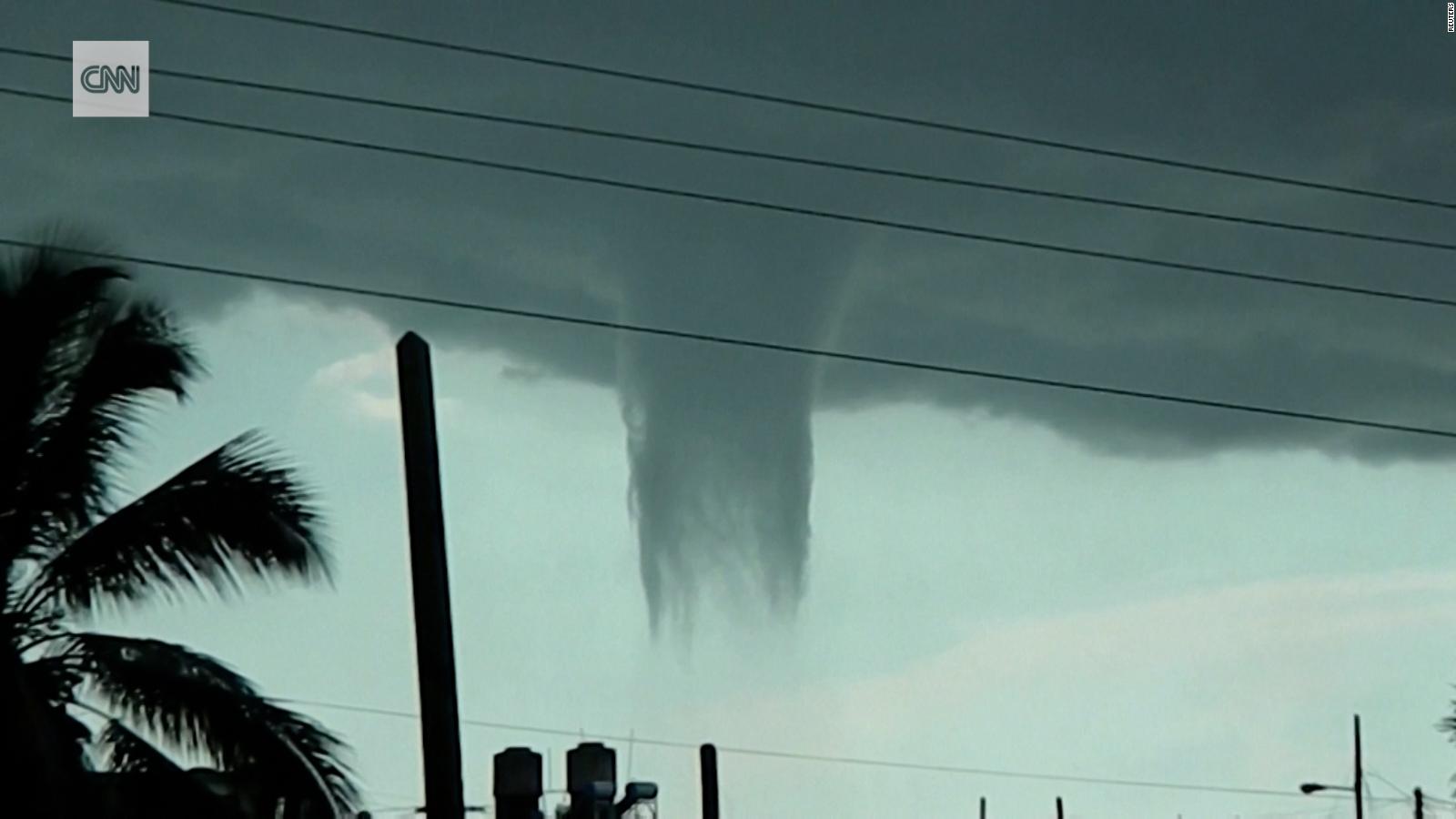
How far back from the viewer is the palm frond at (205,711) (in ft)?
71.7

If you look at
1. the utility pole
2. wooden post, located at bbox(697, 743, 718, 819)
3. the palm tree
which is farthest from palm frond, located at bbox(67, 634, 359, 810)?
the utility pole

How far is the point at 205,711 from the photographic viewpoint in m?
22.0

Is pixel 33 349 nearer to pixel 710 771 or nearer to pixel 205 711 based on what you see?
pixel 205 711

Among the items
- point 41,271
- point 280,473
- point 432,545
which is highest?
point 41,271

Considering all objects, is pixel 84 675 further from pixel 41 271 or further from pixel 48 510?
pixel 41 271

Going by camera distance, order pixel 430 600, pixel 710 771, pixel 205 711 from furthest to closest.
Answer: pixel 710 771 → pixel 205 711 → pixel 430 600

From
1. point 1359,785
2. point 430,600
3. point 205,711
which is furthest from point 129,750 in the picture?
point 1359,785

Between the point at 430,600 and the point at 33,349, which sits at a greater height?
the point at 33,349

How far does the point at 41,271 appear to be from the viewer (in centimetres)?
2245

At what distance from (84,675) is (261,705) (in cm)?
176

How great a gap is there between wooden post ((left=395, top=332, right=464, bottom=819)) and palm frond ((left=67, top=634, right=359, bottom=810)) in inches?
272

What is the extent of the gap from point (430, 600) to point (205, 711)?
724 cm

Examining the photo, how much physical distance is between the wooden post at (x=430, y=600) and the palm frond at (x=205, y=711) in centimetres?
692

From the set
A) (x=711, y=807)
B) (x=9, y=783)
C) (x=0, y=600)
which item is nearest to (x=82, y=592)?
(x=0, y=600)
